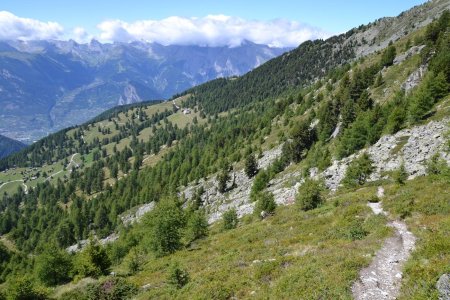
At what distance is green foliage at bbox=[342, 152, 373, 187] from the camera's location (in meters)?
60.4

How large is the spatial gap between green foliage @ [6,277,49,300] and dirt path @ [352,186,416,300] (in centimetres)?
3264

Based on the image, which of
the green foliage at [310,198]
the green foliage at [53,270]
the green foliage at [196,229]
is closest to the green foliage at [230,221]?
the green foliage at [196,229]

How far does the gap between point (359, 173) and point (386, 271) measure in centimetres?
4131

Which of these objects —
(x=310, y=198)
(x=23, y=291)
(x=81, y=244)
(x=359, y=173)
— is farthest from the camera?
(x=81, y=244)

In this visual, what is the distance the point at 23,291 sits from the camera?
35406mm

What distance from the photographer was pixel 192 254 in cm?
4669

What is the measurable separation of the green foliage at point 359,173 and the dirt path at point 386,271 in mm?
32600

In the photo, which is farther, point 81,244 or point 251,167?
point 81,244

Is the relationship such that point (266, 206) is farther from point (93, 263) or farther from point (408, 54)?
point (408, 54)

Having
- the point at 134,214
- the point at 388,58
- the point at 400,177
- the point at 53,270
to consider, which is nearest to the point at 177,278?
the point at 400,177

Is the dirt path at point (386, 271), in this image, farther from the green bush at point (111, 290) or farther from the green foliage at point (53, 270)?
the green foliage at point (53, 270)

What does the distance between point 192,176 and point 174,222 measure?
358ft

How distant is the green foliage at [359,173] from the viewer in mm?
60406

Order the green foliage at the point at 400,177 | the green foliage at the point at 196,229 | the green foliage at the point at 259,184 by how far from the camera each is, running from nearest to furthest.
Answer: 1. the green foliage at the point at 400,177
2. the green foliage at the point at 196,229
3. the green foliage at the point at 259,184
